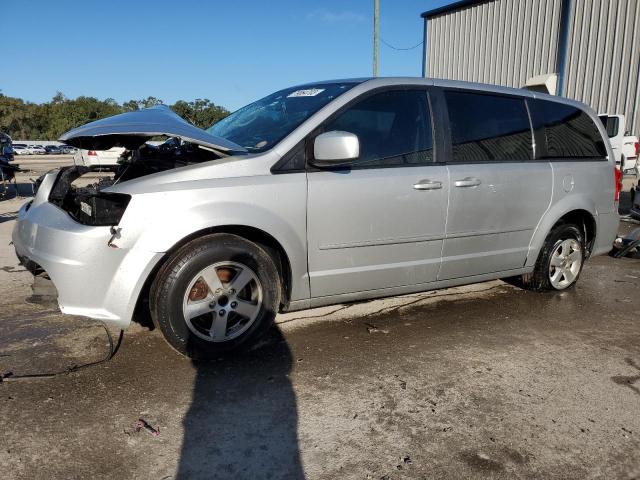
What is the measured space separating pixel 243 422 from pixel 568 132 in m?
3.91

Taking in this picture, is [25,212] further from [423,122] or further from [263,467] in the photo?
[423,122]

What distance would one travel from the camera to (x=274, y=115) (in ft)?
12.8

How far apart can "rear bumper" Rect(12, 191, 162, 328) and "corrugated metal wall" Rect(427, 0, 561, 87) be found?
58.2 feet

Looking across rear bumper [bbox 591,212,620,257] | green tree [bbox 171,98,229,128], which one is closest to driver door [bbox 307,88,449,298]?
rear bumper [bbox 591,212,620,257]

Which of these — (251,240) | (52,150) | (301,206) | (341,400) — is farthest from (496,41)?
(52,150)

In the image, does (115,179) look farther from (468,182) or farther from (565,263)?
(565,263)

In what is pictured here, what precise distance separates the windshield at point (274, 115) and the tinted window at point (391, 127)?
0.21m

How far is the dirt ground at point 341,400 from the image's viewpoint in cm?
226

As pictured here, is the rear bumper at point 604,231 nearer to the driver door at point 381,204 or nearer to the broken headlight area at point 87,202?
the driver door at point 381,204

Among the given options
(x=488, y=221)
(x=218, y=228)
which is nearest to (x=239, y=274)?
(x=218, y=228)

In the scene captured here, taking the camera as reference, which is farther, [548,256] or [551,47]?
[551,47]

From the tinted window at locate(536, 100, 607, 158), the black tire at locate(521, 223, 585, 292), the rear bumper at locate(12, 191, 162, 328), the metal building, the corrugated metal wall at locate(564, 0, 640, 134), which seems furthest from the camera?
the metal building

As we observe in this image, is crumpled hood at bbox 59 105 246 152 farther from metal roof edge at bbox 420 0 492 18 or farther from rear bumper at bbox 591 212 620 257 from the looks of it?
metal roof edge at bbox 420 0 492 18

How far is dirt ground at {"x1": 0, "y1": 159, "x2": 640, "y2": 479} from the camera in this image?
2264 millimetres
